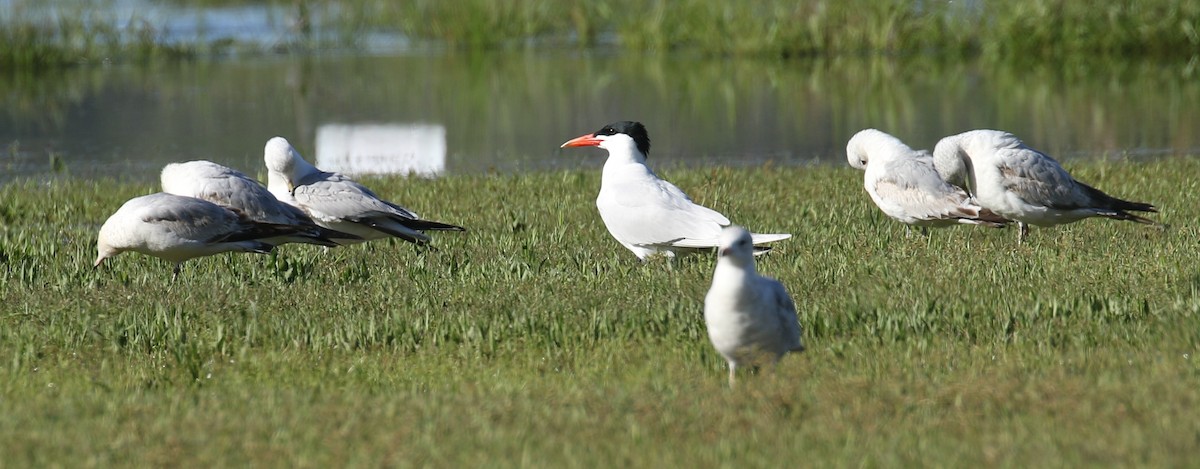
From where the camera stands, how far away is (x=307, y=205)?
1059cm

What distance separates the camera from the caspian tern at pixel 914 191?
10.1 meters

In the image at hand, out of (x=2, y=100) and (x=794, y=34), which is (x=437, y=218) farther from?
(x=794, y=34)

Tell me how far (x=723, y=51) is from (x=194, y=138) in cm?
1357

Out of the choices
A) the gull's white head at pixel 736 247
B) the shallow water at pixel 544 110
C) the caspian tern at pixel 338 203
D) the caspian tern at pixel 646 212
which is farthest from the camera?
the shallow water at pixel 544 110

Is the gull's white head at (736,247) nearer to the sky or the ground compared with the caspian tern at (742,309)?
nearer to the sky

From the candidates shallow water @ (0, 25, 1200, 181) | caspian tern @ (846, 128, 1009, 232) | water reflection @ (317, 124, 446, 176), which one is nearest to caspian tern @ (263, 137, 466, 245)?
caspian tern @ (846, 128, 1009, 232)

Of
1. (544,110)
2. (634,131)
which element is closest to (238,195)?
(634,131)

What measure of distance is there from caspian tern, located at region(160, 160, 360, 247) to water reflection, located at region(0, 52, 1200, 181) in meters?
6.83

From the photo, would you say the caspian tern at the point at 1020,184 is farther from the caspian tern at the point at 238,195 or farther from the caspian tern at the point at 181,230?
the caspian tern at the point at 181,230

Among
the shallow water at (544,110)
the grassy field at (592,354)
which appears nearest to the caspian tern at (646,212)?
the grassy field at (592,354)

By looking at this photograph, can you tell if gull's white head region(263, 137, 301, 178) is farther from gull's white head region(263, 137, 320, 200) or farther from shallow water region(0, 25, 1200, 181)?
shallow water region(0, 25, 1200, 181)

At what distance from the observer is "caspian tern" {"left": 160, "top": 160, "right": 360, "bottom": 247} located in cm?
992

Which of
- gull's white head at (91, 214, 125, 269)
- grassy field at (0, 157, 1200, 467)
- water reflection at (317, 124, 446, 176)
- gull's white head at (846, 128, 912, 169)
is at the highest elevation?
gull's white head at (846, 128, 912, 169)

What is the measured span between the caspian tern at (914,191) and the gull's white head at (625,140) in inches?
65.7
